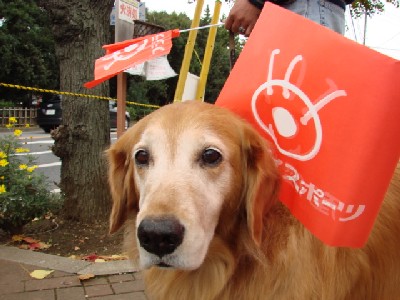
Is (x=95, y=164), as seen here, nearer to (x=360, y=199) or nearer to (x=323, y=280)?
(x=323, y=280)

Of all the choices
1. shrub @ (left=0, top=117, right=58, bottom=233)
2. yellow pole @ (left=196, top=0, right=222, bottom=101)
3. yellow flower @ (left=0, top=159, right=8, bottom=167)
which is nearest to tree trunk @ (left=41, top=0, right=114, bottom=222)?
shrub @ (left=0, top=117, right=58, bottom=233)

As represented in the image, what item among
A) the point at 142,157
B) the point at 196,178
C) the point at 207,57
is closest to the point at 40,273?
the point at 142,157

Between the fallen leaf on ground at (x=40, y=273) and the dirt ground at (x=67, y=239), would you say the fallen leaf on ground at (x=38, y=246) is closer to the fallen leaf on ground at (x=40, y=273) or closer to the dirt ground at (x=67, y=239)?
the dirt ground at (x=67, y=239)

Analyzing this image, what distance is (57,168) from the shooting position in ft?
35.0

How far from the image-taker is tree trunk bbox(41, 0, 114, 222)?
4.80 meters

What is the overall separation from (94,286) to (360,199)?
2.45 metres

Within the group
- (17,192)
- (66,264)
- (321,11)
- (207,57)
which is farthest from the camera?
(17,192)

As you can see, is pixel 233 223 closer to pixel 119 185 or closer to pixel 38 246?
pixel 119 185

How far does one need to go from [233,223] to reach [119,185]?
70cm

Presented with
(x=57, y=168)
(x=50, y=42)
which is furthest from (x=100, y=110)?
(x=50, y=42)

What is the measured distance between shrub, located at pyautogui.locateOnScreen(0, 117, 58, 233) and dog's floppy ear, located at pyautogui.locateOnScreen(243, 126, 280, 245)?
10.2 feet

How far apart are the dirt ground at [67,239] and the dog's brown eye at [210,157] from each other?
2410 mm

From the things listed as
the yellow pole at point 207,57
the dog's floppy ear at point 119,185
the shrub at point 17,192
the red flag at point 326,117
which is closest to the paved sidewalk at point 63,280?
the shrub at point 17,192

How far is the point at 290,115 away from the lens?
1.93 m
